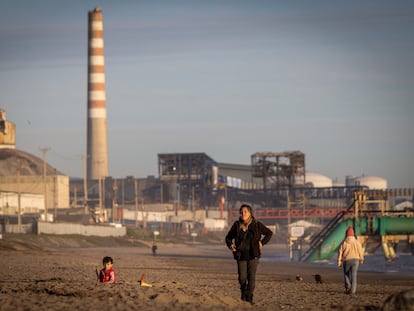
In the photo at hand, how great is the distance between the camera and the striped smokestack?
123875 millimetres

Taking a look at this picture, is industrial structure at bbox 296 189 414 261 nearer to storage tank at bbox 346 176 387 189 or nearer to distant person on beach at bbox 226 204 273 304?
distant person on beach at bbox 226 204 273 304

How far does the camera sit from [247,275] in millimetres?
14945

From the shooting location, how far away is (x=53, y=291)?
15.1 metres

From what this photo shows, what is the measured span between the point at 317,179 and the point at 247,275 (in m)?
175

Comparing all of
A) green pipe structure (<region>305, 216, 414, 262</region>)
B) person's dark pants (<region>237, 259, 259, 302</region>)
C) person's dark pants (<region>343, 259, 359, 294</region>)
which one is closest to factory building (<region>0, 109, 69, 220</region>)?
green pipe structure (<region>305, 216, 414, 262</region>)

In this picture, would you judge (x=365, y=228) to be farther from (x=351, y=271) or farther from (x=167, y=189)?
(x=167, y=189)

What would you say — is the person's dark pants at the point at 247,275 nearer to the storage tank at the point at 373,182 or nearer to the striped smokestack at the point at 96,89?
the striped smokestack at the point at 96,89

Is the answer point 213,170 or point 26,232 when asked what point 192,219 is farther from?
point 26,232

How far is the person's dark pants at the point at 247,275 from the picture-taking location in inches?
583

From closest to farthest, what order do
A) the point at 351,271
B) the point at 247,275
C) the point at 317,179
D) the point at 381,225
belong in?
the point at 247,275 < the point at 351,271 < the point at 381,225 < the point at 317,179

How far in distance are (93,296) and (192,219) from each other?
4625 inches

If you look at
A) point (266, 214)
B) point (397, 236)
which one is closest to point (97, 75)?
point (266, 214)

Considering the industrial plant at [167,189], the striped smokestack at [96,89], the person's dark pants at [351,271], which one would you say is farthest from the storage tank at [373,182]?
the person's dark pants at [351,271]

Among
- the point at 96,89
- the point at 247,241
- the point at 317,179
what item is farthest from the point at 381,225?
the point at 317,179
